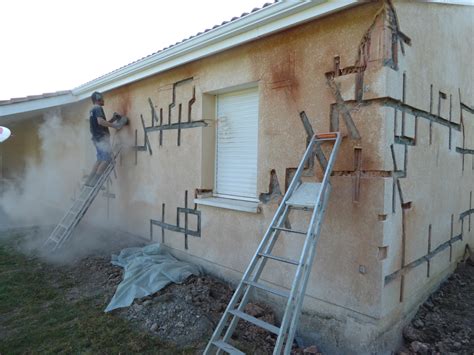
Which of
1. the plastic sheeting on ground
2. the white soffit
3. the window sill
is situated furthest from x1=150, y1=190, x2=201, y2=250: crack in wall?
the white soffit

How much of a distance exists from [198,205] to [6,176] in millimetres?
9229

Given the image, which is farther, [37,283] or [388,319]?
[37,283]

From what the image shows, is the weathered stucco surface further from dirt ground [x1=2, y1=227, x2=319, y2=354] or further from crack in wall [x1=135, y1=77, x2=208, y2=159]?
dirt ground [x1=2, y1=227, x2=319, y2=354]

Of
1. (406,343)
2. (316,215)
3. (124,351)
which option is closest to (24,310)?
(124,351)

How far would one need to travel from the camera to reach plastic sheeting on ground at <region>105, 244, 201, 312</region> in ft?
14.0

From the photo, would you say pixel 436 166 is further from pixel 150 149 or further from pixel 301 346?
pixel 150 149

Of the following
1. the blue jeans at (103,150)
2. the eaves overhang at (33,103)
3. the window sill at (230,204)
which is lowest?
the window sill at (230,204)

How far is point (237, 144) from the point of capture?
472cm

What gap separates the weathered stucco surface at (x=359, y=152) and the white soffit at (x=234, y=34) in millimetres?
176

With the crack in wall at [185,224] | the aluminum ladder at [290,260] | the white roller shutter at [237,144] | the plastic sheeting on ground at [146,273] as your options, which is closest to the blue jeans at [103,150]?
the crack in wall at [185,224]

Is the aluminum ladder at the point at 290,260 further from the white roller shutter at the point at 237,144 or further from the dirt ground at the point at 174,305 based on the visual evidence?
the white roller shutter at the point at 237,144

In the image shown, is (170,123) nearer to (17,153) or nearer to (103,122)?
(103,122)

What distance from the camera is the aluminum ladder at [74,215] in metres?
6.20

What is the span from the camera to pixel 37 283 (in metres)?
4.86
